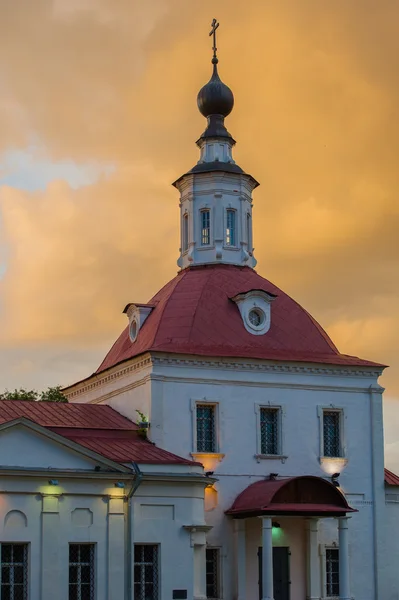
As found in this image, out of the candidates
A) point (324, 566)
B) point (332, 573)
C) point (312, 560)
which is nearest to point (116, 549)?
point (312, 560)

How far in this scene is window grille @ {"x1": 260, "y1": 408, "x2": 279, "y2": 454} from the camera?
120 feet

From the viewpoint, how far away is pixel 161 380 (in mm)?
35469

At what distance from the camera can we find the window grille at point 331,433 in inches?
1481

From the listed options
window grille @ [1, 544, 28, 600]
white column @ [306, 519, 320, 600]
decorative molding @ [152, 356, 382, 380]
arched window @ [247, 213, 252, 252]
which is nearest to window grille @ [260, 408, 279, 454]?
decorative molding @ [152, 356, 382, 380]

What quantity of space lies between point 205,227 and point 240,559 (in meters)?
11.4

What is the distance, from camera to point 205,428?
118 ft

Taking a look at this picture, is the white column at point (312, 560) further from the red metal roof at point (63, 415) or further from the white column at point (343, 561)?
the red metal roof at point (63, 415)

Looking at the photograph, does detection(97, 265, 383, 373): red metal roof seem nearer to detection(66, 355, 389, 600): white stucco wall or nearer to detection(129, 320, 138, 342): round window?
detection(129, 320, 138, 342): round window

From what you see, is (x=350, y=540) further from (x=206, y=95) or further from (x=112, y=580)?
(x=206, y=95)

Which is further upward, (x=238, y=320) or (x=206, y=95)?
(x=206, y=95)

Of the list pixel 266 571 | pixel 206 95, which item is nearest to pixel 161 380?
pixel 266 571

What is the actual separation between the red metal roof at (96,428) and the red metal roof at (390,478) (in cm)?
790

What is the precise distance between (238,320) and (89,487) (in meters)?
8.10

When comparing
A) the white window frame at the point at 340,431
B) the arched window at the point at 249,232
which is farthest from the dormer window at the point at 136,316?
the white window frame at the point at 340,431
